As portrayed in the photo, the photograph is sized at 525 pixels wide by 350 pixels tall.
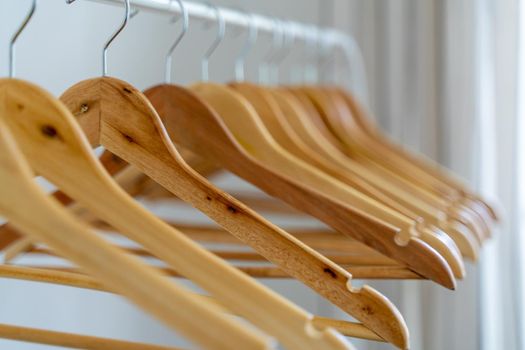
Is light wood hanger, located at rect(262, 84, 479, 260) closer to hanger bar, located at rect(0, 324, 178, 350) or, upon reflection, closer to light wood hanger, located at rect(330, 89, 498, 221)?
light wood hanger, located at rect(330, 89, 498, 221)

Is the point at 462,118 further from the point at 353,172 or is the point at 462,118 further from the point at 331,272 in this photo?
the point at 331,272

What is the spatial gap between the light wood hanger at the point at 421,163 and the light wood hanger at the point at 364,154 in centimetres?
4

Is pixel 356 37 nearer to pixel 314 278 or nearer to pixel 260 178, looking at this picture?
pixel 260 178

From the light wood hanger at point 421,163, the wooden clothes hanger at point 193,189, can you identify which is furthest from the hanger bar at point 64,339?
the light wood hanger at point 421,163

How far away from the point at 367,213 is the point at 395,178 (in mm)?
230

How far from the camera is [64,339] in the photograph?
71 centimetres

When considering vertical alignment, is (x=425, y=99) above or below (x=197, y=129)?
above

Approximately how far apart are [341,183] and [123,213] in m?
0.43

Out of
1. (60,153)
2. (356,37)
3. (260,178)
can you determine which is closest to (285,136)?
(260,178)

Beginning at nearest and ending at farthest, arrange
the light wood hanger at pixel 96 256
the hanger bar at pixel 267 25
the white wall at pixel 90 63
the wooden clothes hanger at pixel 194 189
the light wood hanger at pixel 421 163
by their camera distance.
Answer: the light wood hanger at pixel 96 256 < the wooden clothes hanger at pixel 194 189 < the hanger bar at pixel 267 25 < the light wood hanger at pixel 421 163 < the white wall at pixel 90 63

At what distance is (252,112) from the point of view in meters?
0.94

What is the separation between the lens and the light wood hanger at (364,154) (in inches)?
38.3

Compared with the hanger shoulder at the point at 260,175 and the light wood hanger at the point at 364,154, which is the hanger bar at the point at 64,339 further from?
the light wood hanger at the point at 364,154

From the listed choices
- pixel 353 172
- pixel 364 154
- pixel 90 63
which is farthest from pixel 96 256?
pixel 90 63
